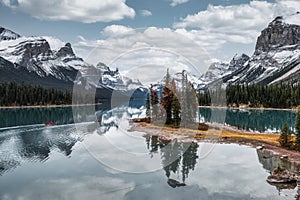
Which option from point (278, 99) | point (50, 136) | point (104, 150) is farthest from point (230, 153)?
point (278, 99)

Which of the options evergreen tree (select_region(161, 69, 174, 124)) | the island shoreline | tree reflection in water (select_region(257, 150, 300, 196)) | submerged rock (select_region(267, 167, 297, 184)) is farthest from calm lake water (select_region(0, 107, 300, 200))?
evergreen tree (select_region(161, 69, 174, 124))

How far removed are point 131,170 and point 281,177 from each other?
21.5 metres

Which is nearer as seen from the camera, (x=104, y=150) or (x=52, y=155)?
(x=52, y=155)

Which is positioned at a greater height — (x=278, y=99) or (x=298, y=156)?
(x=278, y=99)

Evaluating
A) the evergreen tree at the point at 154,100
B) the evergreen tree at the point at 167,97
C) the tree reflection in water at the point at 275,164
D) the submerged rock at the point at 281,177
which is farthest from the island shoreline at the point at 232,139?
the evergreen tree at the point at 154,100

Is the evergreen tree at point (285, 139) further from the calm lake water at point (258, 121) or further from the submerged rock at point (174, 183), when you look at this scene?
the submerged rock at point (174, 183)

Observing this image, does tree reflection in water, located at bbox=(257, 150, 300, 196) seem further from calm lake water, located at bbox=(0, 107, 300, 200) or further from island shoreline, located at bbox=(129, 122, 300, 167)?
island shoreline, located at bbox=(129, 122, 300, 167)

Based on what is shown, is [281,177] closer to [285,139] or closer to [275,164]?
[275,164]

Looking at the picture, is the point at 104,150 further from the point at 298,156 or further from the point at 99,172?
the point at 298,156

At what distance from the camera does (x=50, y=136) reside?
82.8 m

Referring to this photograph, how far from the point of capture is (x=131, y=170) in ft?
160

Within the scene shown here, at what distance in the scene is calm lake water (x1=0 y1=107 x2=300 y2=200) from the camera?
3802 centimetres

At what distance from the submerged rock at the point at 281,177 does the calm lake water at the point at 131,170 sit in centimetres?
126

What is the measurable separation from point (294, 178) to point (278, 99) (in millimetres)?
154742
